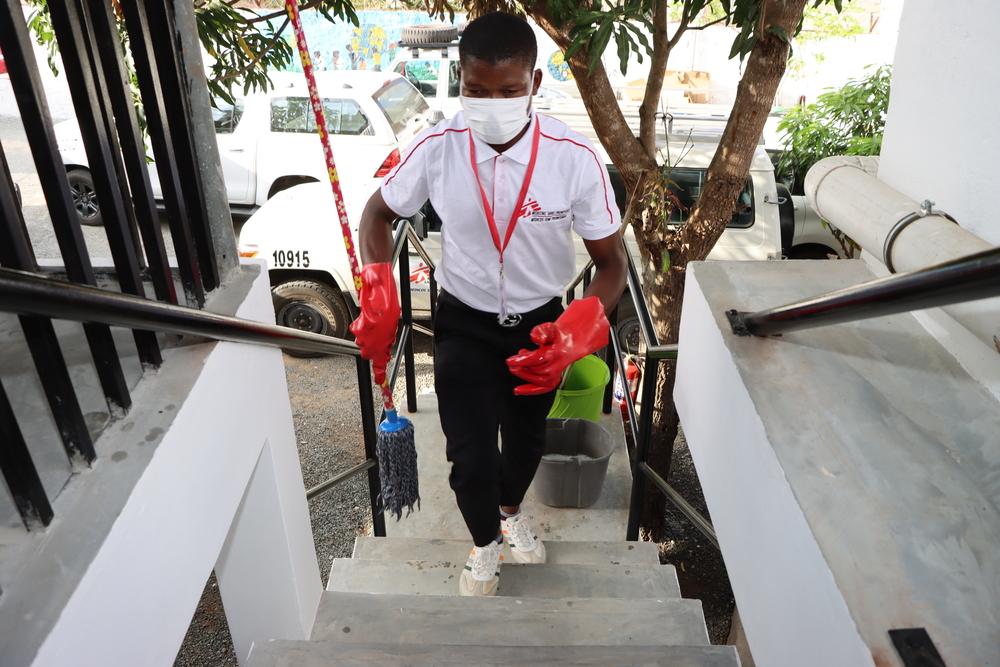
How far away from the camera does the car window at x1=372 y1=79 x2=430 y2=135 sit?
26.0ft

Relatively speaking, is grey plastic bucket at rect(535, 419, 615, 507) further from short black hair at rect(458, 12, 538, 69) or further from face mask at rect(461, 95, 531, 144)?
short black hair at rect(458, 12, 538, 69)

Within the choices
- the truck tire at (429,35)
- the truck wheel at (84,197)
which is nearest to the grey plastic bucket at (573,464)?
the truck wheel at (84,197)

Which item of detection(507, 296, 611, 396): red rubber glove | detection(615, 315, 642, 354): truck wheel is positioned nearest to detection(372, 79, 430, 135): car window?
detection(615, 315, 642, 354): truck wheel

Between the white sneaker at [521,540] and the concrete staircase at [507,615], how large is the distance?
0.41 feet

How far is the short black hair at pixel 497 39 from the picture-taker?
2174mm

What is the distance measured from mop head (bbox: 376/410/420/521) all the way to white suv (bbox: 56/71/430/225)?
213 inches

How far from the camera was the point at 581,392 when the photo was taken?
3787 millimetres

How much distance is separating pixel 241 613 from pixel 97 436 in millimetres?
1045

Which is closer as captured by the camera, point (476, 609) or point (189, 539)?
point (189, 539)

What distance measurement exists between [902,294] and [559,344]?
120 cm

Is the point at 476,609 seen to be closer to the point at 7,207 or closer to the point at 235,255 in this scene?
the point at 235,255

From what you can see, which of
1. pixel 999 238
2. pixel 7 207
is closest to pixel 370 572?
pixel 7 207

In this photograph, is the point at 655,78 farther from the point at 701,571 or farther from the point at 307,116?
the point at 307,116

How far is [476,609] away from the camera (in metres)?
2.35
